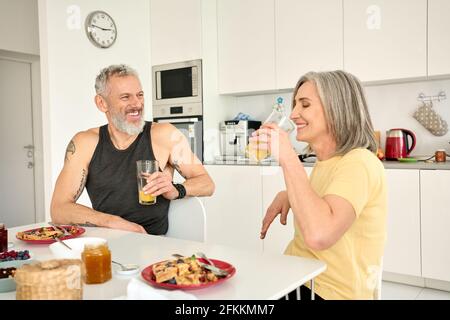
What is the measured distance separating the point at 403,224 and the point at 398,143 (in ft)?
2.09

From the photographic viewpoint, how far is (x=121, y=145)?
2.05 metres

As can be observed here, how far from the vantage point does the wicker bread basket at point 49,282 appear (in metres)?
0.82

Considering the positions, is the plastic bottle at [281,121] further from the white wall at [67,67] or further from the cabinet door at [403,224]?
the white wall at [67,67]

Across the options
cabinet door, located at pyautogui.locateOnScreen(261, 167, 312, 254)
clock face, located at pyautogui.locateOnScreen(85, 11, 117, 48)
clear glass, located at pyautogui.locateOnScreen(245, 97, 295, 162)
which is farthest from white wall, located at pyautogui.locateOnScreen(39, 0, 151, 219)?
clear glass, located at pyautogui.locateOnScreen(245, 97, 295, 162)

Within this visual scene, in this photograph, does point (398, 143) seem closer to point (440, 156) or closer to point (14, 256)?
point (440, 156)

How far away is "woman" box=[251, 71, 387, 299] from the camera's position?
1.13 metres

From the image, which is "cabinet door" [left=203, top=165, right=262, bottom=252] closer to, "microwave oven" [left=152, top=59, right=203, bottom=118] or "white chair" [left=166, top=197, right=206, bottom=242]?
"microwave oven" [left=152, top=59, right=203, bottom=118]

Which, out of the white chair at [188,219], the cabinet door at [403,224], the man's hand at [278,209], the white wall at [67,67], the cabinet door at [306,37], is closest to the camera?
the man's hand at [278,209]

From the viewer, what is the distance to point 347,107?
129cm

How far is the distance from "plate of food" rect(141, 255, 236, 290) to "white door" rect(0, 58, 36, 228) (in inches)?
165

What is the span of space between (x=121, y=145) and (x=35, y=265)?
1.22 m

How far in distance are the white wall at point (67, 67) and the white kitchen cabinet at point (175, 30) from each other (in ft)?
1.00

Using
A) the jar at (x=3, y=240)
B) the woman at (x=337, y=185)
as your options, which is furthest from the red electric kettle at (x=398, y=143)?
the jar at (x=3, y=240)

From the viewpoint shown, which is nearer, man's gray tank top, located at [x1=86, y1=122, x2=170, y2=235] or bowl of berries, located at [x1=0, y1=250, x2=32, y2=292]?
bowl of berries, located at [x1=0, y1=250, x2=32, y2=292]
